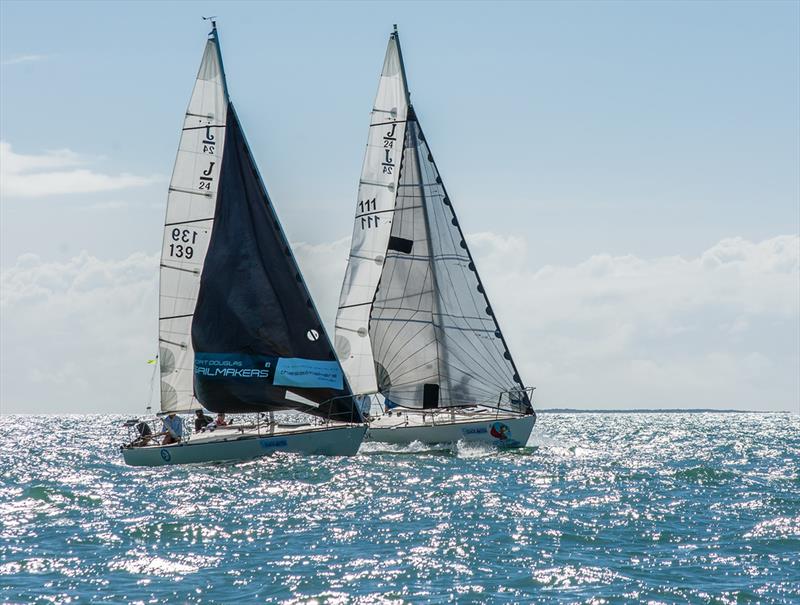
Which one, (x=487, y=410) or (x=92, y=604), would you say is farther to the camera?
(x=487, y=410)

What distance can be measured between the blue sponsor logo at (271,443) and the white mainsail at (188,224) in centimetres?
424

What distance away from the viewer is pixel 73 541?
2227 centimetres

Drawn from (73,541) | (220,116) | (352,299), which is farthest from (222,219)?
(73,541)

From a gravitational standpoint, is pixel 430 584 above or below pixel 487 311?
below

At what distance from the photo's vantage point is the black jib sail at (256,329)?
36656 millimetres

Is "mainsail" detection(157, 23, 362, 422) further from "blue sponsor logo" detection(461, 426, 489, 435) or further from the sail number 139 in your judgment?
"blue sponsor logo" detection(461, 426, 489, 435)

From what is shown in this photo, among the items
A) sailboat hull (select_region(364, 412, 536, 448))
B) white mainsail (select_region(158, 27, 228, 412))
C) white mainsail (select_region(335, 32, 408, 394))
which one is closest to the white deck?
sailboat hull (select_region(364, 412, 536, 448))

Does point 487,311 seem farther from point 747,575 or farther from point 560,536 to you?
point 747,575

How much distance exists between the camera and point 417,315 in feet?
145

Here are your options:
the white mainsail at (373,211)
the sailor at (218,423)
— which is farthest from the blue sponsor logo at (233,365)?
the white mainsail at (373,211)

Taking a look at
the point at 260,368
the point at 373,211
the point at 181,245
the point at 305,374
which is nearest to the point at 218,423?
the point at 260,368

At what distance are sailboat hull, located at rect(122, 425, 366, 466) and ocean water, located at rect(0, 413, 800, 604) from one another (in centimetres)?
46

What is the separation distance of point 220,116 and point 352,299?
1093cm

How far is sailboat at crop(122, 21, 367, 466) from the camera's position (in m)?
36.7
